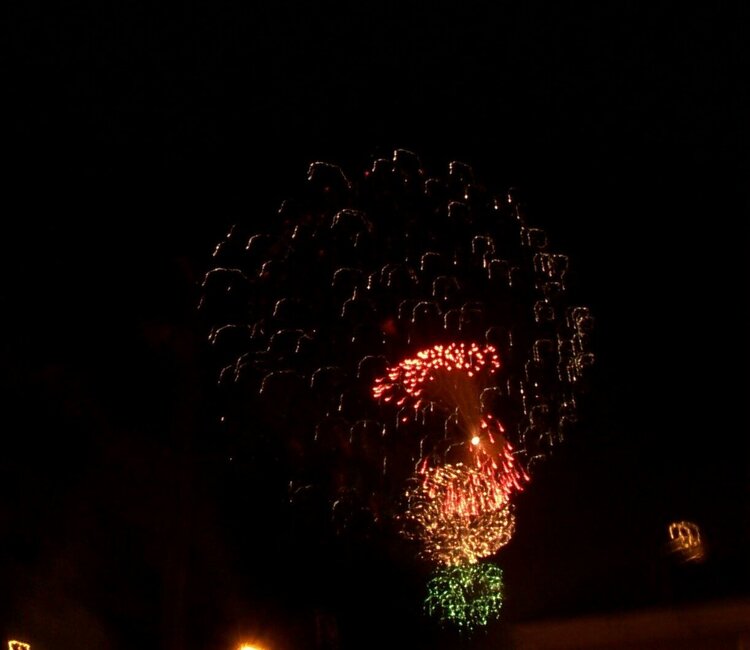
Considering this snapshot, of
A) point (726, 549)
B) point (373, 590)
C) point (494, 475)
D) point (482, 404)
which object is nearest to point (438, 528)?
point (494, 475)

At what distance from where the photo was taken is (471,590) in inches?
826

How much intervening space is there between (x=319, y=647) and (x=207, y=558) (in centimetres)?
727

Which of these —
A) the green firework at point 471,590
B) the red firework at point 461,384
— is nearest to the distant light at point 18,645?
the red firework at point 461,384

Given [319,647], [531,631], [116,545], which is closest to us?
[531,631]

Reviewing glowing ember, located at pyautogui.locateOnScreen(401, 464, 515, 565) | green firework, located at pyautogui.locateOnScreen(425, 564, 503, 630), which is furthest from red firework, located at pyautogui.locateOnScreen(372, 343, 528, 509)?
green firework, located at pyautogui.locateOnScreen(425, 564, 503, 630)

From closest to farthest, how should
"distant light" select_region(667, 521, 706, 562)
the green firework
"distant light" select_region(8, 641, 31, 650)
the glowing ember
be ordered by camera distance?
"distant light" select_region(667, 521, 706, 562), "distant light" select_region(8, 641, 31, 650), the glowing ember, the green firework

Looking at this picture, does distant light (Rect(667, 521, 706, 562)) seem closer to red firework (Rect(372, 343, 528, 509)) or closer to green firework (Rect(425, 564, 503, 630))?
red firework (Rect(372, 343, 528, 509))

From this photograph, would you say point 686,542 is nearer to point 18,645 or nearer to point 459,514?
point 459,514

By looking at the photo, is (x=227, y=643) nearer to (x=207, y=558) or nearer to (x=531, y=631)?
(x=207, y=558)

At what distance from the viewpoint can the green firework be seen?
20703 mm

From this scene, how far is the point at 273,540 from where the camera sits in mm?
22016

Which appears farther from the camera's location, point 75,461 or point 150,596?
point 150,596

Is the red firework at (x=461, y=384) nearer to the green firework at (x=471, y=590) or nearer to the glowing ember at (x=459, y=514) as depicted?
the glowing ember at (x=459, y=514)

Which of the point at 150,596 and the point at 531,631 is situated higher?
the point at 150,596
